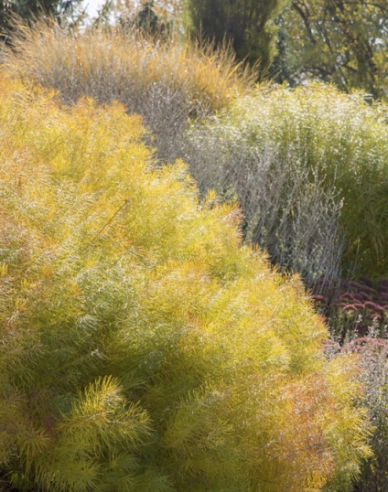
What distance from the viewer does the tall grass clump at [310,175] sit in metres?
6.41

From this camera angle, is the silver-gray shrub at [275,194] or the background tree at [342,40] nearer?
the silver-gray shrub at [275,194]

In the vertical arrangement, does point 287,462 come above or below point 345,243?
above

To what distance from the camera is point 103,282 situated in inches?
89.1

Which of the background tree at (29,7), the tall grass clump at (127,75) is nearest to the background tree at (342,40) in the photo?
the background tree at (29,7)

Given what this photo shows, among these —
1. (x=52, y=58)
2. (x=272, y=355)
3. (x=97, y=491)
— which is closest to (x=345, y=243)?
(x=52, y=58)

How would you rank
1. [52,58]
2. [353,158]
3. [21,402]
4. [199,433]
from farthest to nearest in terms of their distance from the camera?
[52,58]
[353,158]
[199,433]
[21,402]

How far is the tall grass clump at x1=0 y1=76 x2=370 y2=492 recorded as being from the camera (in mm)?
2020

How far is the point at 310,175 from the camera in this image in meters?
7.16

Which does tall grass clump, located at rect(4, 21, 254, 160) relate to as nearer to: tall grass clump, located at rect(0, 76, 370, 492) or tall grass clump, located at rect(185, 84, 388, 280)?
tall grass clump, located at rect(185, 84, 388, 280)

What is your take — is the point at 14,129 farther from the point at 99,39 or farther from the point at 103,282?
the point at 99,39

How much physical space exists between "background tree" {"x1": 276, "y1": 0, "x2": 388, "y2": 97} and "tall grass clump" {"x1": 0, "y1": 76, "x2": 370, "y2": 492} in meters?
19.8

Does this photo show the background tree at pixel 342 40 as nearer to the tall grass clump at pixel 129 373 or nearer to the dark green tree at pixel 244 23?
the dark green tree at pixel 244 23

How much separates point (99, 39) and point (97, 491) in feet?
24.7

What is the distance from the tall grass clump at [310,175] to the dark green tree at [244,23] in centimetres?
696
